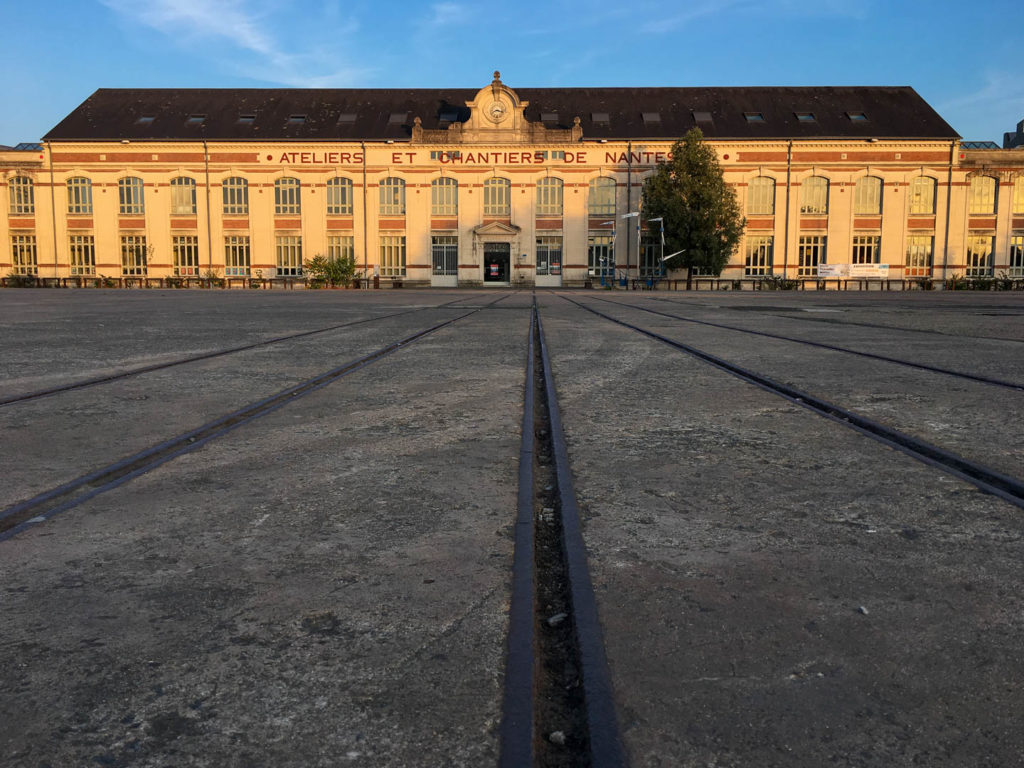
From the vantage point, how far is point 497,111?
45.6 meters

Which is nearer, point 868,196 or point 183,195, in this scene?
point 868,196

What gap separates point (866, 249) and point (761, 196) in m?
7.32

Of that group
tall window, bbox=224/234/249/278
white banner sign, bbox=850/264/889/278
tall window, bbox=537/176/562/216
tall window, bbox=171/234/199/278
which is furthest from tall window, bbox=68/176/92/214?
white banner sign, bbox=850/264/889/278

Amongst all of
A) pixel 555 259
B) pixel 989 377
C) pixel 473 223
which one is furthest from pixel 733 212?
pixel 989 377

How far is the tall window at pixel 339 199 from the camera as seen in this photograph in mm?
46656

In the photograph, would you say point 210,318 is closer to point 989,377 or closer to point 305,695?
point 989,377

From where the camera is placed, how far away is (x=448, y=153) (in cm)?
4575

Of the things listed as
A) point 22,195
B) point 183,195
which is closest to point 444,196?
point 183,195

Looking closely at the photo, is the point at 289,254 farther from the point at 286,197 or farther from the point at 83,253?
the point at 83,253

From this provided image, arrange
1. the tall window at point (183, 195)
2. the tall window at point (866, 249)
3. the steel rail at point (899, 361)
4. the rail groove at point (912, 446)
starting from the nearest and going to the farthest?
the rail groove at point (912, 446) → the steel rail at point (899, 361) → the tall window at point (866, 249) → the tall window at point (183, 195)

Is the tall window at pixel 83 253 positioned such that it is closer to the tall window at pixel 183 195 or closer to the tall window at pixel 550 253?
the tall window at pixel 183 195

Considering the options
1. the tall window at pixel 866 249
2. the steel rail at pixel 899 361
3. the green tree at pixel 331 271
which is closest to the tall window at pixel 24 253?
the green tree at pixel 331 271

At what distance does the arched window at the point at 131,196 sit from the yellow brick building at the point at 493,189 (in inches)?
3.5

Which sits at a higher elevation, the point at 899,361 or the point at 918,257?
the point at 918,257
